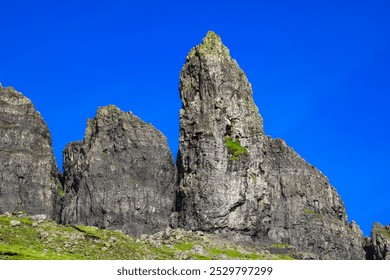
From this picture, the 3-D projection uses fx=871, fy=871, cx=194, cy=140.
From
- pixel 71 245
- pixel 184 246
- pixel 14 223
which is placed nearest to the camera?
pixel 71 245

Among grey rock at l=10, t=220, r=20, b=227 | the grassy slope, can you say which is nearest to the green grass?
the grassy slope

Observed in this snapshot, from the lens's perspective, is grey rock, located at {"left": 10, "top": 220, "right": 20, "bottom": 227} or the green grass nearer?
grey rock, located at {"left": 10, "top": 220, "right": 20, "bottom": 227}

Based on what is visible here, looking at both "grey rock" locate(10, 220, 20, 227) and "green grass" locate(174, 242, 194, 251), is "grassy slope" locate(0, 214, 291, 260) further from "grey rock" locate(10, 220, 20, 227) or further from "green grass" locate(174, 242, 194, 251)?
"green grass" locate(174, 242, 194, 251)

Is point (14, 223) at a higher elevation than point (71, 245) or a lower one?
higher

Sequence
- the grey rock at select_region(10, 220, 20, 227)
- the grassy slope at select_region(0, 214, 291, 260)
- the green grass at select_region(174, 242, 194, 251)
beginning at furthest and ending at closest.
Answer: the green grass at select_region(174, 242, 194, 251) → the grey rock at select_region(10, 220, 20, 227) → the grassy slope at select_region(0, 214, 291, 260)

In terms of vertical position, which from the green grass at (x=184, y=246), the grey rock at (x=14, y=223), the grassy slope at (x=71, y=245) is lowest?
the grassy slope at (x=71, y=245)

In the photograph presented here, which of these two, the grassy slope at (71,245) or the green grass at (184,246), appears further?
the green grass at (184,246)

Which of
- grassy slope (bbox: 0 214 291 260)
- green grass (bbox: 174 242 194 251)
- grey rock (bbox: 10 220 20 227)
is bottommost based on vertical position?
grassy slope (bbox: 0 214 291 260)

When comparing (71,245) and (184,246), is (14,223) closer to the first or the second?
(71,245)

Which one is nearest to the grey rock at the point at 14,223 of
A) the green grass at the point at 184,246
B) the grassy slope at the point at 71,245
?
the grassy slope at the point at 71,245

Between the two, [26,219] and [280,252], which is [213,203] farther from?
[26,219]

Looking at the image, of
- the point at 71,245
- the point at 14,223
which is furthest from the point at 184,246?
the point at 71,245

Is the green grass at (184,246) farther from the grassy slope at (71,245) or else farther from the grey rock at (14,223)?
the grey rock at (14,223)
